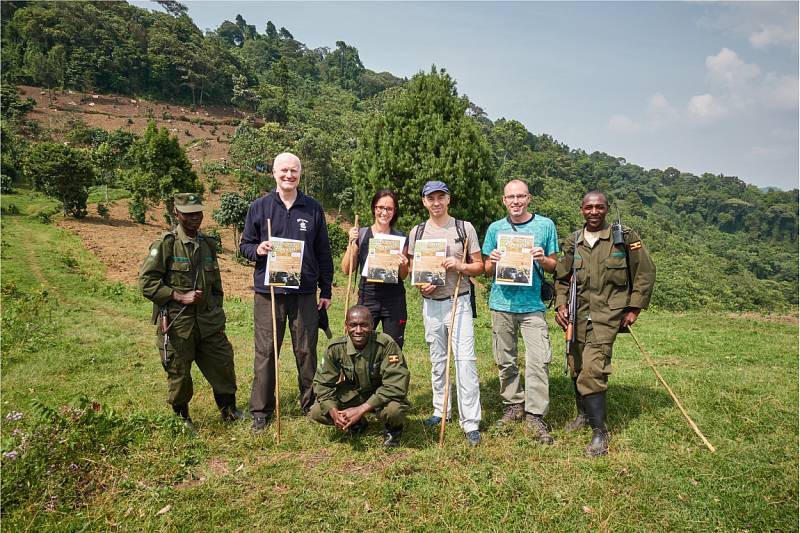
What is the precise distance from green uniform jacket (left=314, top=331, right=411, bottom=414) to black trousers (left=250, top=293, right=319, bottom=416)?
0.51 meters

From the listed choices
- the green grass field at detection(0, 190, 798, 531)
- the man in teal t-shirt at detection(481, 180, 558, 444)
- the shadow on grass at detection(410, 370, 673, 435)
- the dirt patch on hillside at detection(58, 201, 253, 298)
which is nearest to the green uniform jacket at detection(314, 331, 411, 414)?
the green grass field at detection(0, 190, 798, 531)

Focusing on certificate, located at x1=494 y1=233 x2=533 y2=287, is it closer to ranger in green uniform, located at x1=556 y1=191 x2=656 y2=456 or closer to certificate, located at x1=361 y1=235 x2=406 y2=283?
ranger in green uniform, located at x1=556 y1=191 x2=656 y2=456

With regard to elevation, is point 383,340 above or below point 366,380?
above

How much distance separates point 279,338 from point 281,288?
1.80 ft

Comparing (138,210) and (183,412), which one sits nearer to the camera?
(183,412)

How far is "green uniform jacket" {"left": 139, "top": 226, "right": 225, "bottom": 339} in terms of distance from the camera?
4.36 m

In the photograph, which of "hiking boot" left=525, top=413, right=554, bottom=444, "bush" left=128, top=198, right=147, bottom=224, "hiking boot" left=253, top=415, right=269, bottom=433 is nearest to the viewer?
"hiking boot" left=525, top=413, right=554, bottom=444

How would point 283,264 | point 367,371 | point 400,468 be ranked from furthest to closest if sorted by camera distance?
point 283,264, point 367,371, point 400,468

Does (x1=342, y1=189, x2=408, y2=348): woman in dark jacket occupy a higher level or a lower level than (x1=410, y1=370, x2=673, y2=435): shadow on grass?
higher

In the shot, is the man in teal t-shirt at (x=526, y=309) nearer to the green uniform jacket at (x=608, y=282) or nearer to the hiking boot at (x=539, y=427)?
the hiking boot at (x=539, y=427)

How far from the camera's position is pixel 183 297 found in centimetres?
445

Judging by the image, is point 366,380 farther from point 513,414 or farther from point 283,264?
point 513,414

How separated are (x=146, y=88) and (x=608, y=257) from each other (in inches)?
2825

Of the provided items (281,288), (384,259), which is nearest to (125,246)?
(281,288)
